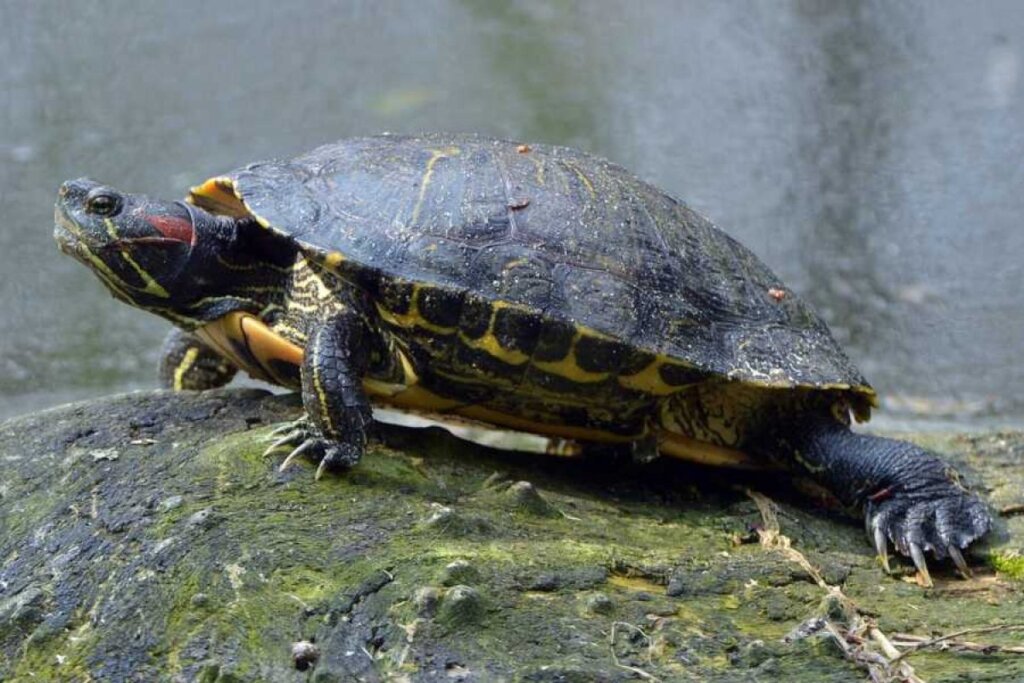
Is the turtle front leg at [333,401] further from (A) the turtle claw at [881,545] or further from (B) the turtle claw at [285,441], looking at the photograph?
(A) the turtle claw at [881,545]

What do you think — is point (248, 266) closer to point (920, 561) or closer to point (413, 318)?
point (413, 318)

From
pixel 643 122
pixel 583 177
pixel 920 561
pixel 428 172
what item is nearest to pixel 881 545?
pixel 920 561

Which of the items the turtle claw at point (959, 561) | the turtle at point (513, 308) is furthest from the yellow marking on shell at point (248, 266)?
the turtle claw at point (959, 561)

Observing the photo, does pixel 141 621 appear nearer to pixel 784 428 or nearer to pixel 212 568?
pixel 212 568

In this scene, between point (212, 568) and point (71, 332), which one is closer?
point (212, 568)

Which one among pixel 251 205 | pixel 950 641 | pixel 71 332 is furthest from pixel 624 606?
pixel 71 332

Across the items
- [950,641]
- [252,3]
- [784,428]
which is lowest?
[950,641]

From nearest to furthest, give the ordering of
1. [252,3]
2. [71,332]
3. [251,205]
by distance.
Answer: [251,205]
[71,332]
[252,3]
